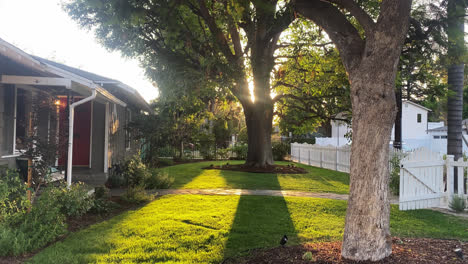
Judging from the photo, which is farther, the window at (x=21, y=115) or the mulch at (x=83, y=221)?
the window at (x=21, y=115)

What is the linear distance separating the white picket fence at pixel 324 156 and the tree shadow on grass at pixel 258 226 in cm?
794

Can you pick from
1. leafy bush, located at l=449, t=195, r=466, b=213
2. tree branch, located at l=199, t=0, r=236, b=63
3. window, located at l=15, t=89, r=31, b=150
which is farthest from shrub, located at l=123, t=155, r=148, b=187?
leafy bush, located at l=449, t=195, r=466, b=213

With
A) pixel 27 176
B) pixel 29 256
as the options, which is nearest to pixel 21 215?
pixel 29 256

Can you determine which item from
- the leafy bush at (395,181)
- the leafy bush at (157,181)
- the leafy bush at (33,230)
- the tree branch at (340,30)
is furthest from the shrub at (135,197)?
the leafy bush at (395,181)

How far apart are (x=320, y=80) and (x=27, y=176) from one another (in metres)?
11.2

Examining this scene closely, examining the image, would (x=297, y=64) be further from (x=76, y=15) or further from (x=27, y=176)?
(x=27, y=176)

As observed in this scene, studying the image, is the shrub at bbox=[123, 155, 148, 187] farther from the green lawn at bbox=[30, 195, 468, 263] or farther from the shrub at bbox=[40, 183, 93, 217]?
the shrub at bbox=[40, 183, 93, 217]

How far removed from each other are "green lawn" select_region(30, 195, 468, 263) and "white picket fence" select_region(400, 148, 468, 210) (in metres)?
0.39

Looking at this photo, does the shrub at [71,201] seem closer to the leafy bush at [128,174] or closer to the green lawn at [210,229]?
the green lawn at [210,229]

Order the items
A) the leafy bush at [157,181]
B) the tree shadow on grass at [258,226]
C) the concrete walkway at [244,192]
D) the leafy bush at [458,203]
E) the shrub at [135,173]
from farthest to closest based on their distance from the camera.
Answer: the leafy bush at [157,181] < the shrub at [135,173] < the concrete walkway at [244,192] < the leafy bush at [458,203] < the tree shadow on grass at [258,226]

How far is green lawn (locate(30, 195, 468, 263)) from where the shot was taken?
15.0ft

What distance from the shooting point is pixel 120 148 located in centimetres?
1452

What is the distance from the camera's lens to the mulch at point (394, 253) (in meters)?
4.08

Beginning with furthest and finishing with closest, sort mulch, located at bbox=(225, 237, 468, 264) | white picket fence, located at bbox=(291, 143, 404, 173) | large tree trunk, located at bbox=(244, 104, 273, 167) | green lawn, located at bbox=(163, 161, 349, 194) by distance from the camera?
large tree trunk, located at bbox=(244, 104, 273, 167), white picket fence, located at bbox=(291, 143, 404, 173), green lawn, located at bbox=(163, 161, 349, 194), mulch, located at bbox=(225, 237, 468, 264)
